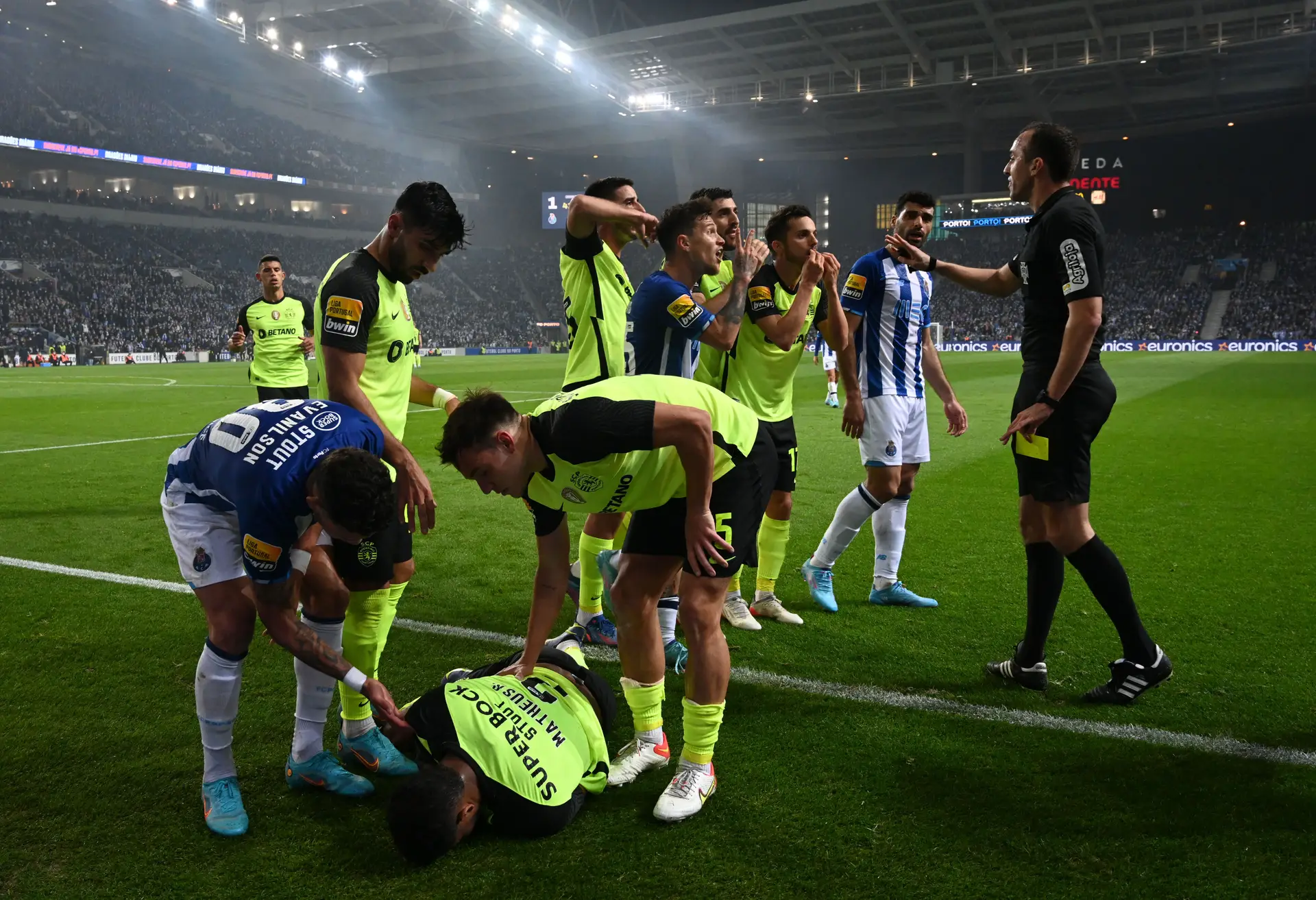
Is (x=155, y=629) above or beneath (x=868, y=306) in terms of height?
beneath

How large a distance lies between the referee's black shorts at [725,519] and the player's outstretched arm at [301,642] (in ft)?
3.35

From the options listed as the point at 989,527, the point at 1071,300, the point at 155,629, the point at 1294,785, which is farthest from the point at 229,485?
the point at 989,527

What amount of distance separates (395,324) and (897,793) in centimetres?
272

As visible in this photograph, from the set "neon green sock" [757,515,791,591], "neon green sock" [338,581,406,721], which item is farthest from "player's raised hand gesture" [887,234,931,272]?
"neon green sock" [338,581,406,721]

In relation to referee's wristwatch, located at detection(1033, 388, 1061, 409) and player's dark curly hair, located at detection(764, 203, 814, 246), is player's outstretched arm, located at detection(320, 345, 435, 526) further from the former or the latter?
referee's wristwatch, located at detection(1033, 388, 1061, 409)

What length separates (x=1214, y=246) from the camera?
5269 cm

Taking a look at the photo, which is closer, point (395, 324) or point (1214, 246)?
point (395, 324)

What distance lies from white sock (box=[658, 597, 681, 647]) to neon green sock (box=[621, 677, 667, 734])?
955 mm

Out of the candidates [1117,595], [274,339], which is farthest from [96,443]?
[1117,595]

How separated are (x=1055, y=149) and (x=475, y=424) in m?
2.94

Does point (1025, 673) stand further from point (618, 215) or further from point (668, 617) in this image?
point (618, 215)

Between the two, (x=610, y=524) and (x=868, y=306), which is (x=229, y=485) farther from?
(x=868, y=306)

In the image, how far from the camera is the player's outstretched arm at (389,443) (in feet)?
11.4

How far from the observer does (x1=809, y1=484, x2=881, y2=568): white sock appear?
5695 millimetres
